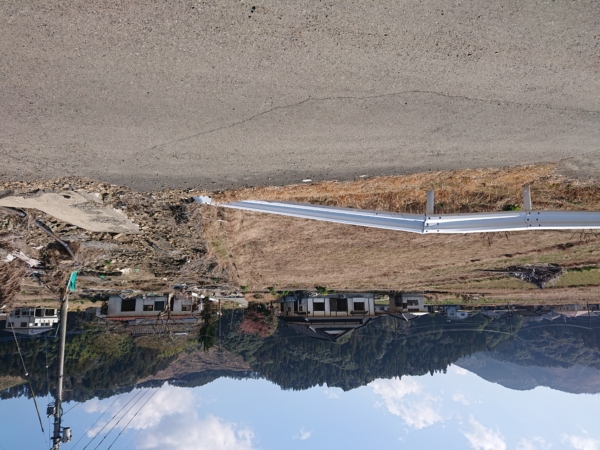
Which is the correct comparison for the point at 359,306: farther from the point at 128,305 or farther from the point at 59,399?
the point at 59,399

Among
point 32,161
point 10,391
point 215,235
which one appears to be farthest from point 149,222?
point 10,391

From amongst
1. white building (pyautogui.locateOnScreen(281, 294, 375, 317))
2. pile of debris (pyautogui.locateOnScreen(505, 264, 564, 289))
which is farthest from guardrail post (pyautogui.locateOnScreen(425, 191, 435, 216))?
white building (pyautogui.locateOnScreen(281, 294, 375, 317))

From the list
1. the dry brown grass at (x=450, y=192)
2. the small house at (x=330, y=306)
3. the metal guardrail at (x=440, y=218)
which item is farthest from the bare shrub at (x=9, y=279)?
the small house at (x=330, y=306)

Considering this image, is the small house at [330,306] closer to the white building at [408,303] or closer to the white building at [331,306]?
the white building at [331,306]

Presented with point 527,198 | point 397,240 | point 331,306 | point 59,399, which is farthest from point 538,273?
point 59,399

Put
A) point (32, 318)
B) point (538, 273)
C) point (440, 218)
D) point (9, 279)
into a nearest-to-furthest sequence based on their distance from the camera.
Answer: point (440, 218) → point (9, 279) → point (538, 273) → point (32, 318)

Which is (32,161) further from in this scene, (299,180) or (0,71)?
(299,180)

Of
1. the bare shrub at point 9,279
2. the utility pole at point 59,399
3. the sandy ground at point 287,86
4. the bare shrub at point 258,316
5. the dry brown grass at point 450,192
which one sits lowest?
the bare shrub at point 258,316
